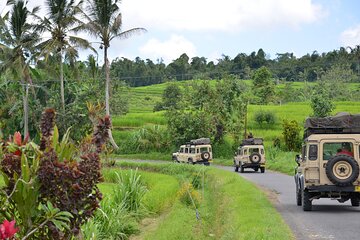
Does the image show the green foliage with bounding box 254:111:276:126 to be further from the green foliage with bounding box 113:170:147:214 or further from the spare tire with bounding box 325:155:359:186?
the spare tire with bounding box 325:155:359:186

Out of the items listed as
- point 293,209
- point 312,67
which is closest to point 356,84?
point 312,67

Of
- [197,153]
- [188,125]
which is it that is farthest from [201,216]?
[188,125]

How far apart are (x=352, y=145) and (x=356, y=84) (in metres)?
85.2

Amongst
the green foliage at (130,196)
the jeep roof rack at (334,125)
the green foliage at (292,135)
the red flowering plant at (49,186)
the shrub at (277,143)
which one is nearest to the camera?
Result: the red flowering plant at (49,186)

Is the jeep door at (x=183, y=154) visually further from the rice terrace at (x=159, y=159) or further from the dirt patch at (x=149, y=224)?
the dirt patch at (x=149, y=224)

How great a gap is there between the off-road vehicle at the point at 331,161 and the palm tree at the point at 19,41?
25918mm

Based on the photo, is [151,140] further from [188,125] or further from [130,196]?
[130,196]

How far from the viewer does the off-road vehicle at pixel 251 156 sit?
33.8m

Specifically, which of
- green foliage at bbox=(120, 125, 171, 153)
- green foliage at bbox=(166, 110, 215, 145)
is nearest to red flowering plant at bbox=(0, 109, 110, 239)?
green foliage at bbox=(166, 110, 215, 145)

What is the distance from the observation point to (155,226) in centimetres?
1670

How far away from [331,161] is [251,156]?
19086 mm

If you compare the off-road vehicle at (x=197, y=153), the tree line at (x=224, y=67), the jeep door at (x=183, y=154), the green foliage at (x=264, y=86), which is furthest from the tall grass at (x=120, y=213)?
the tree line at (x=224, y=67)

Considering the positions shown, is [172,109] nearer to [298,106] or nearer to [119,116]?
[119,116]

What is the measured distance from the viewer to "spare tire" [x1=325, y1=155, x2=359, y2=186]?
14.7m
